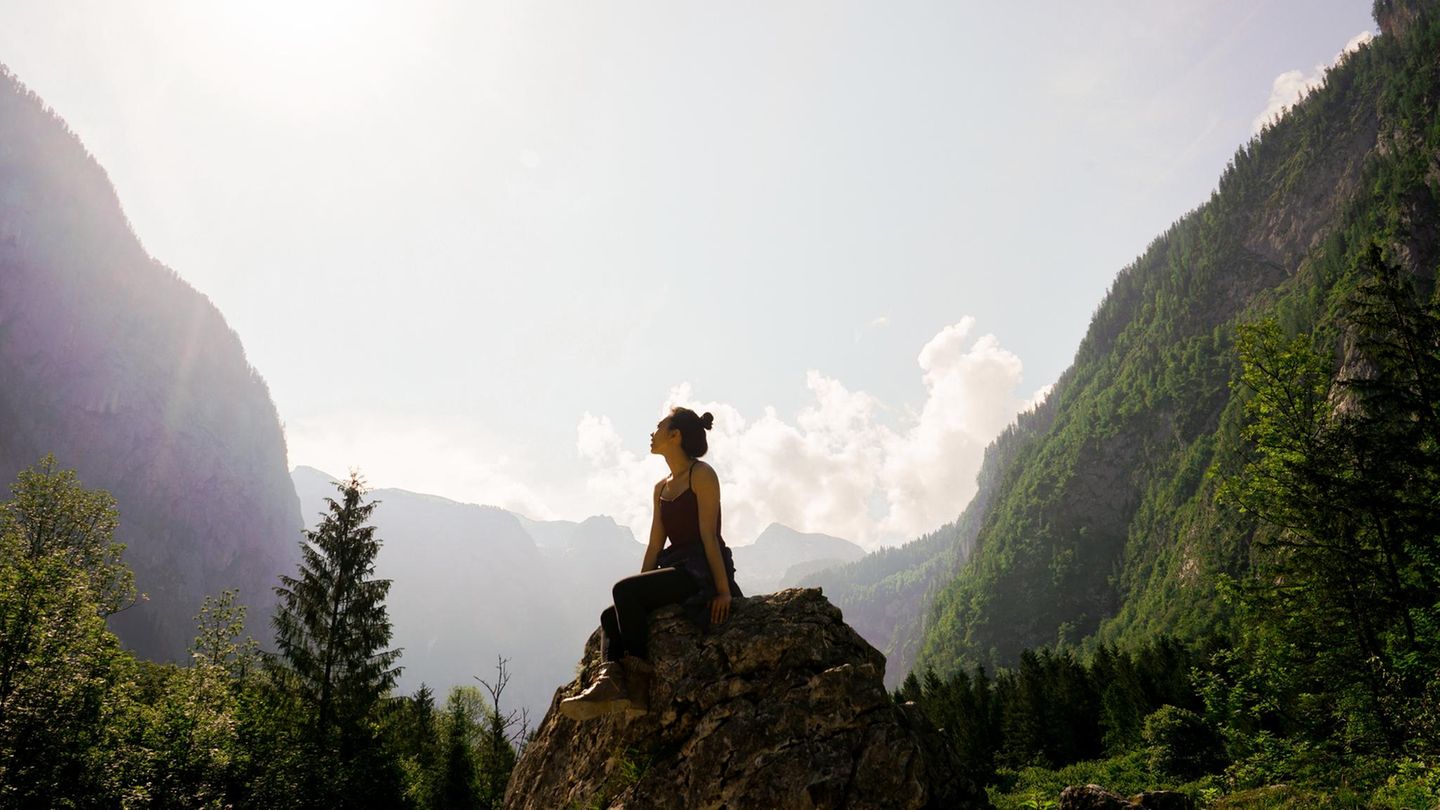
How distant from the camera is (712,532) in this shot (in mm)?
6086

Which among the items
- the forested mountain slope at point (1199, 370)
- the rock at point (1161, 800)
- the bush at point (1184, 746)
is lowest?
the bush at point (1184, 746)

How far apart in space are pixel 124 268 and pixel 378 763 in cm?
18964

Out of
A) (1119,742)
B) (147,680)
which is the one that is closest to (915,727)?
(147,680)

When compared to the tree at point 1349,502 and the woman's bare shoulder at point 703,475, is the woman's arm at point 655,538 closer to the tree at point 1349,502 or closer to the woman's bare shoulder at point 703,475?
the woman's bare shoulder at point 703,475

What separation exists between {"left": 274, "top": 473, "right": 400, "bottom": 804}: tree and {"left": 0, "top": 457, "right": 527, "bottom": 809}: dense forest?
48 millimetres

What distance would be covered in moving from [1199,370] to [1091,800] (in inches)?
Answer: 7624

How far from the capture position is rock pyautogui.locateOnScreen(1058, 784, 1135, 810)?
23.2 feet

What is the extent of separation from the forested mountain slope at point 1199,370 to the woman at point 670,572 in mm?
136730

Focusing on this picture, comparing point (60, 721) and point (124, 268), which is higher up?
point (124, 268)

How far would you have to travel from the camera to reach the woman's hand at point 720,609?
19.3ft

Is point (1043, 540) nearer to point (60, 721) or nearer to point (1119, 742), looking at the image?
point (1119, 742)

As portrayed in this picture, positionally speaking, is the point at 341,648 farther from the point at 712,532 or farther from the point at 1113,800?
the point at 1113,800

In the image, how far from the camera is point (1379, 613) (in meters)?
13.6

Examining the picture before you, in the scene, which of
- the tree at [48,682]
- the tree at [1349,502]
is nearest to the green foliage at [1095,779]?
the tree at [1349,502]
